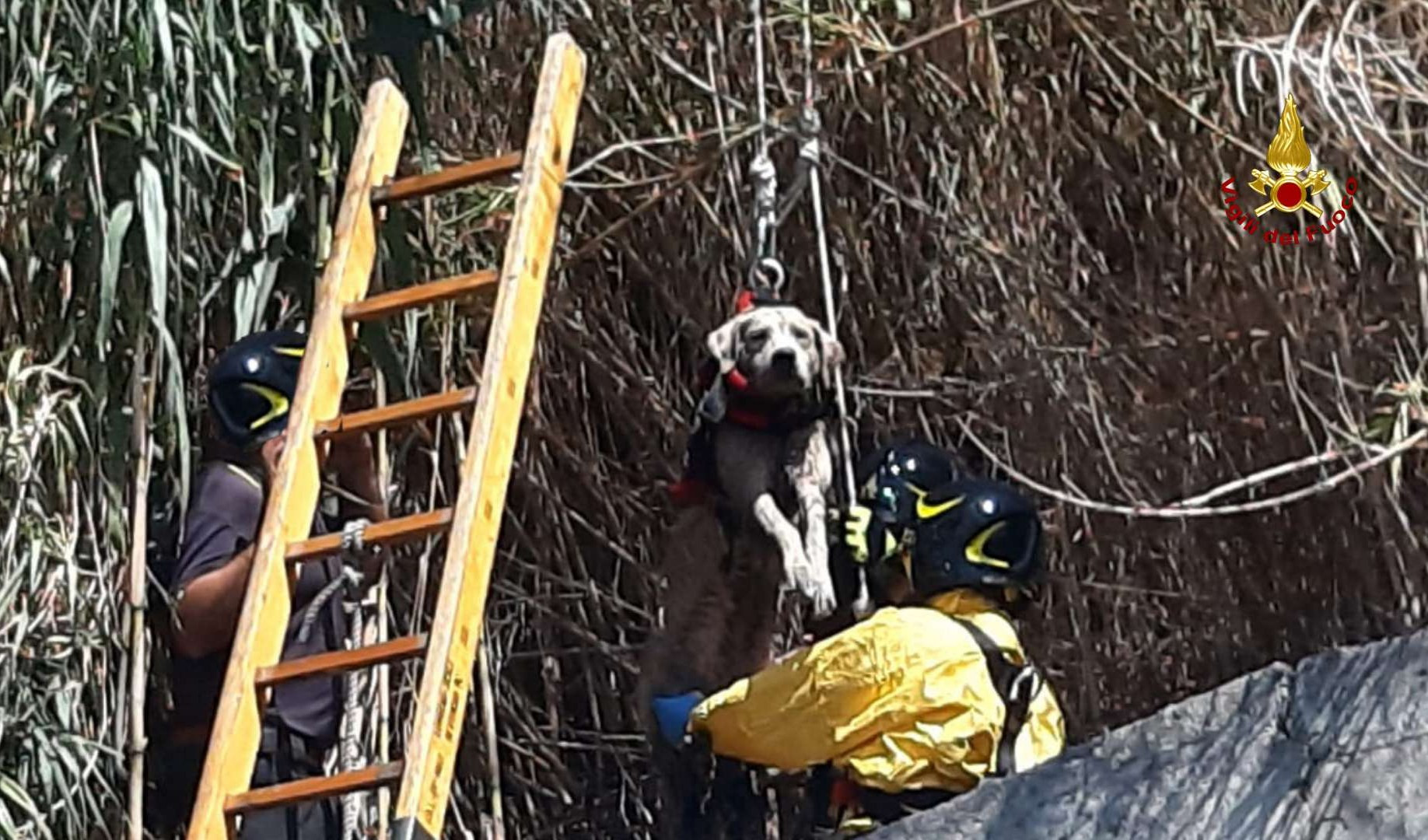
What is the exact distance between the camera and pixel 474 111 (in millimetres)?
4934

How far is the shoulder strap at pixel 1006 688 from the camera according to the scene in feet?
13.1

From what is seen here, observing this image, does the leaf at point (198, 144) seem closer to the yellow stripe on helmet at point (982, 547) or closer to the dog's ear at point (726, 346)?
the dog's ear at point (726, 346)

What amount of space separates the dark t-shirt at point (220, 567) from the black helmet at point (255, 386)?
3.0 inches

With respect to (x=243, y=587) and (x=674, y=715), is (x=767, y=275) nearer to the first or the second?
(x=674, y=715)

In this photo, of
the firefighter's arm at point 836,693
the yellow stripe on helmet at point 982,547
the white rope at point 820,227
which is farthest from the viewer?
the white rope at point 820,227

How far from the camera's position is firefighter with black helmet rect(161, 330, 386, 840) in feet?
13.3

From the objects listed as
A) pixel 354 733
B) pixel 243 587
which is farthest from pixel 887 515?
pixel 243 587

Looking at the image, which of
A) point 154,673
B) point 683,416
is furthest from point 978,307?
point 154,673

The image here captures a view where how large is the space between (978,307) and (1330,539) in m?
0.72

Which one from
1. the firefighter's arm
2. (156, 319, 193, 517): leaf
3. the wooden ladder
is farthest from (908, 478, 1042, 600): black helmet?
(156, 319, 193, 517): leaf

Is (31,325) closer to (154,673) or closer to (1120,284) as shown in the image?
(154,673)

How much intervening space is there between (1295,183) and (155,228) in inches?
72.2

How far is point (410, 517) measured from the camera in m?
3.60

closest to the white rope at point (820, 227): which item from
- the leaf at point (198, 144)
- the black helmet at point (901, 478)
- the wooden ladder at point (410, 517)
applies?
the black helmet at point (901, 478)
